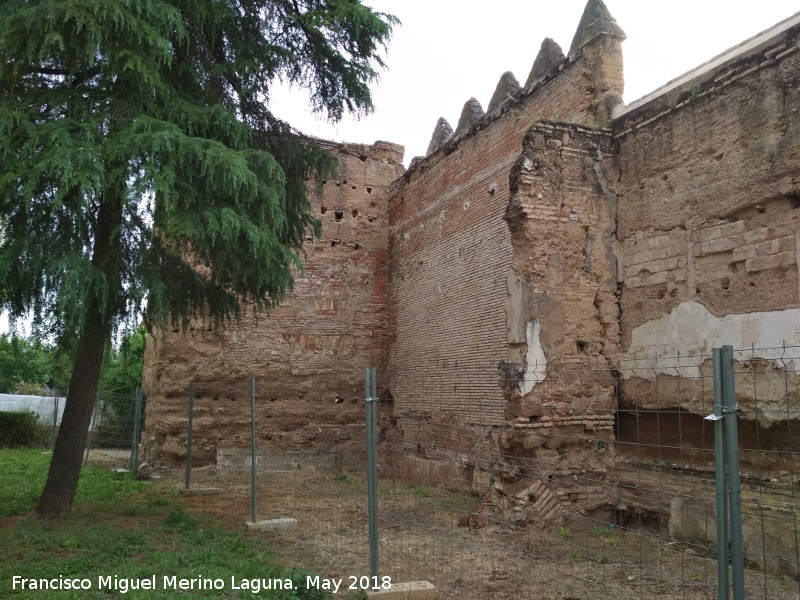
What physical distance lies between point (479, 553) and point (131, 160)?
17.3 ft

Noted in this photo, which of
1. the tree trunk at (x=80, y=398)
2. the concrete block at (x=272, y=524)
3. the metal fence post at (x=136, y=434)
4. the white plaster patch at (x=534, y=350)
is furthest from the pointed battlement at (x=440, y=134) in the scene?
the concrete block at (x=272, y=524)

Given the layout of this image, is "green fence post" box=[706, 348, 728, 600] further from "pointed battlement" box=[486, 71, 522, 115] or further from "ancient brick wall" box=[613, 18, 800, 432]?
"pointed battlement" box=[486, 71, 522, 115]

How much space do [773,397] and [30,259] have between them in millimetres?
7494

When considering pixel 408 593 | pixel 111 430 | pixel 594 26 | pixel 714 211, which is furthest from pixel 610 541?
pixel 111 430

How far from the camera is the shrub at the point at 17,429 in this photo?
682 inches

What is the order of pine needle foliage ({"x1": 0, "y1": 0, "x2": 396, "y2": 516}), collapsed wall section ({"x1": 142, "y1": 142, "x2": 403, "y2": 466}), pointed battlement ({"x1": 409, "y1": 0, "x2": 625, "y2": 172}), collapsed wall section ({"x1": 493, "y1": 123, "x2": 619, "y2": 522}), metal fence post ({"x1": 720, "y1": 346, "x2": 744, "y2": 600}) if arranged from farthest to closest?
collapsed wall section ({"x1": 142, "y1": 142, "x2": 403, "y2": 466}) < pointed battlement ({"x1": 409, "y1": 0, "x2": 625, "y2": 172}) < collapsed wall section ({"x1": 493, "y1": 123, "x2": 619, "y2": 522}) < pine needle foliage ({"x1": 0, "y1": 0, "x2": 396, "y2": 516}) < metal fence post ({"x1": 720, "y1": 346, "x2": 744, "y2": 600})

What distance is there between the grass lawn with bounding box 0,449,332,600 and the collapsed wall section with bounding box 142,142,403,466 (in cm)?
352

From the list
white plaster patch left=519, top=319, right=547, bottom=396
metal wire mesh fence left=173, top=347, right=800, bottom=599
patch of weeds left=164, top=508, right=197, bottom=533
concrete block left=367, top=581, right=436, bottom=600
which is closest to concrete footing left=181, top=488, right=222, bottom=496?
metal wire mesh fence left=173, top=347, right=800, bottom=599

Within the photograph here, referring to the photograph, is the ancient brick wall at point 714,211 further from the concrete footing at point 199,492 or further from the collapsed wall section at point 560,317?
the concrete footing at point 199,492

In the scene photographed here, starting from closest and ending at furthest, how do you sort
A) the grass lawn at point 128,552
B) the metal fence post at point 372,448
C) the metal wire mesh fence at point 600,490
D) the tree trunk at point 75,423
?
the grass lawn at point 128,552
the metal fence post at point 372,448
the metal wire mesh fence at point 600,490
the tree trunk at point 75,423

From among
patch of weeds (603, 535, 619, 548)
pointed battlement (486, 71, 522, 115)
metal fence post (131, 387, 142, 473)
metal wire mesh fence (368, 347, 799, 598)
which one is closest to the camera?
metal wire mesh fence (368, 347, 799, 598)

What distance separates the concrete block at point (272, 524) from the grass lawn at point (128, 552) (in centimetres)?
27

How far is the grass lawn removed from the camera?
5.28 metres

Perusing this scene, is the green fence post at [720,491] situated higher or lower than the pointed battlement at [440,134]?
lower
